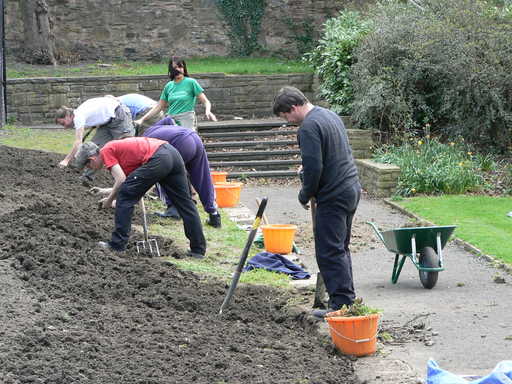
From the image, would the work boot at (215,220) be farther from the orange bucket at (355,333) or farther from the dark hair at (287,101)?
the orange bucket at (355,333)

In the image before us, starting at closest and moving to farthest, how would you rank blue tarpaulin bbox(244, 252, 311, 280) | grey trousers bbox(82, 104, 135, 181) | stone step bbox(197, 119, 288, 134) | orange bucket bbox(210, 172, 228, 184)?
blue tarpaulin bbox(244, 252, 311, 280) < grey trousers bbox(82, 104, 135, 181) < orange bucket bbox(210, 172, 228, 184) < stone step bbox(197, 119, 288, 134)

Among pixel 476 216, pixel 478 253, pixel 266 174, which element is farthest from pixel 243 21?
pixel 478 253

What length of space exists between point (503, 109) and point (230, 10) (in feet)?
37.4

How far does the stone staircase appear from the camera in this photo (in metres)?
16.6

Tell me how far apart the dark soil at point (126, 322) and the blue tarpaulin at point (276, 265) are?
2.28ft

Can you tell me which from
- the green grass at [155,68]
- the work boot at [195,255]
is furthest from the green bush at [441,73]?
the work boot at [195,255]

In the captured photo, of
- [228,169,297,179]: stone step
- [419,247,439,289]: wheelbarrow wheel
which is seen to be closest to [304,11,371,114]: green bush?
[228,169,297,179]: stone step

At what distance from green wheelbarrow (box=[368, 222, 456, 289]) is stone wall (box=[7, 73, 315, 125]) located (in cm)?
1192

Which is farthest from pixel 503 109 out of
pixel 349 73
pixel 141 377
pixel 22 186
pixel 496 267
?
pixel 141 377

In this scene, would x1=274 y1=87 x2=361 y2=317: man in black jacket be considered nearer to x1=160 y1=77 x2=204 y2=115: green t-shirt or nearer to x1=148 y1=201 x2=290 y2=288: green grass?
x1=148 y1=201 x2=290 y2=288: green grass

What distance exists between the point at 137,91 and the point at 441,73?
7319 millimetres

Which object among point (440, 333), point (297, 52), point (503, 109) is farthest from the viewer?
point (297, 52)

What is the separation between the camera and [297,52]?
24.7m

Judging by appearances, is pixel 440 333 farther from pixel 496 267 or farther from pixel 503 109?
pixel 503 109
